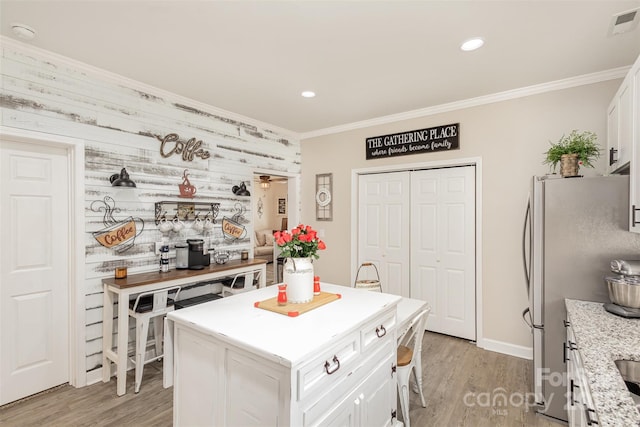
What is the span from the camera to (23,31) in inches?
84.4

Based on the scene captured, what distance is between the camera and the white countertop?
130cm

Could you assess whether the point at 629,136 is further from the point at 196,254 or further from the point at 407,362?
the point at 196,254

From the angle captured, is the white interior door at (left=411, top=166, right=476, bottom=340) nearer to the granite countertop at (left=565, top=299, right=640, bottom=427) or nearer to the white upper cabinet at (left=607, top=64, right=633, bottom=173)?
the white upper cabinet at (left=607, top=64, right=633, bottom=173)

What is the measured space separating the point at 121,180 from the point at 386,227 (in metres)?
2.99

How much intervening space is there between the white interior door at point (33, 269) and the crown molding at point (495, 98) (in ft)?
10.6

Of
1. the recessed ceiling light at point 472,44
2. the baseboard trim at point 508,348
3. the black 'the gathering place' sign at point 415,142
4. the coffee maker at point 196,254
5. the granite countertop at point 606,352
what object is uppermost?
the recessed ceiling light at point 472,44

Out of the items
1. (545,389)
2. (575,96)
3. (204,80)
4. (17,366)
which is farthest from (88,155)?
(575,96)

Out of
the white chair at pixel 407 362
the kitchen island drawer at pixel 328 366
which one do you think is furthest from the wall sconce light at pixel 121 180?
the white chair at pixel 407 362

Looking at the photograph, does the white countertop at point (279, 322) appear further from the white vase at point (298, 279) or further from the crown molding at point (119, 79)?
the crown molding at point (119, 79)

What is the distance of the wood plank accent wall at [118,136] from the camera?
7.88ft

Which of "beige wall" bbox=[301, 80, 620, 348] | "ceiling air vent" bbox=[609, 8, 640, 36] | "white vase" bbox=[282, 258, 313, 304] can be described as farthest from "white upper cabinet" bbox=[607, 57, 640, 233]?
"white vase" bbox=[282, 258, 313, 304]

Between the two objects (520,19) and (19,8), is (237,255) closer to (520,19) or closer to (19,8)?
(19,8)

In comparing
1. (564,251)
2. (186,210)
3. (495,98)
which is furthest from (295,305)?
(495,98)

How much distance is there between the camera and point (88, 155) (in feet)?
8.77
